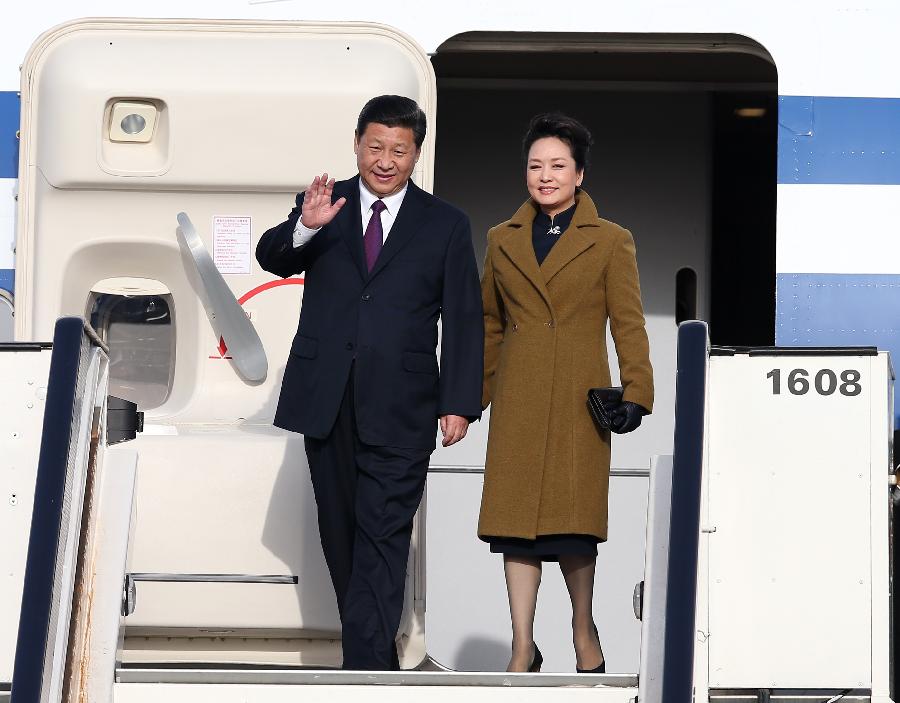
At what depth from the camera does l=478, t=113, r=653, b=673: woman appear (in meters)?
3.39

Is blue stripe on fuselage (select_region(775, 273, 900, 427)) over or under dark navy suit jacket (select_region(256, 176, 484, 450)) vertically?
over

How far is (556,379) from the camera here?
3457 millimetres

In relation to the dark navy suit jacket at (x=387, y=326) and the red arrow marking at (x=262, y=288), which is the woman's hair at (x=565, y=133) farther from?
the red arrow marking at (x=262, y=288)

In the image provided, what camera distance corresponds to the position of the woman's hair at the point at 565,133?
3535 mm

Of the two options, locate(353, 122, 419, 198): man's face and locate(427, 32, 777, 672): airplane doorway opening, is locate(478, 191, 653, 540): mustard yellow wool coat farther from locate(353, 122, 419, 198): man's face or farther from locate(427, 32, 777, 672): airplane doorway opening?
locate(427, 32, 777, 672): airplane doorway opening

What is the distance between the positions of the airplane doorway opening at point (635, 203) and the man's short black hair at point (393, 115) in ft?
7.41

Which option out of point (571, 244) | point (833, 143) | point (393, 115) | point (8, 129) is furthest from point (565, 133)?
point (8, 129)

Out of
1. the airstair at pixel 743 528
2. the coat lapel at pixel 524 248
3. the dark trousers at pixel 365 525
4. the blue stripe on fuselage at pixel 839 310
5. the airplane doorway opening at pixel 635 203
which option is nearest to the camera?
the airstair at pixel 743 528

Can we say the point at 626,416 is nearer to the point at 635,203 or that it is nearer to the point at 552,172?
the point at 552,172

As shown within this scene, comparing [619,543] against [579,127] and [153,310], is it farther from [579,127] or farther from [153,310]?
[579,127]

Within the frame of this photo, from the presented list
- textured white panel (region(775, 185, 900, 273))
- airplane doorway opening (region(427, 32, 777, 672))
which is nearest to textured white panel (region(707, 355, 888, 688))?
textured white panel (region(775, 185, 900, 273))

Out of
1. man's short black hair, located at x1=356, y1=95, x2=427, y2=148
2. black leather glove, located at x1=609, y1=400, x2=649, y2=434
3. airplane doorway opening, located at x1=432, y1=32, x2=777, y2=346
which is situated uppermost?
airplane doorway opening, located at x1=432, y1=32, x2=777, y2=346

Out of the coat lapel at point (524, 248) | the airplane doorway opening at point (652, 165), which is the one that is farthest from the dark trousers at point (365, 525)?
the airplane doorway opening at point (652, 165)

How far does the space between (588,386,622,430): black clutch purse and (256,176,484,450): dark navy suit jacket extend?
26 centimetres
